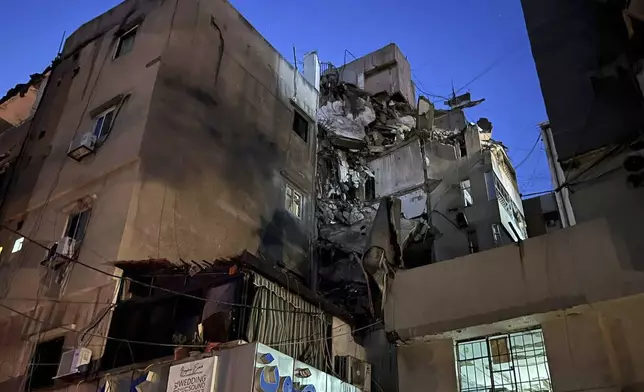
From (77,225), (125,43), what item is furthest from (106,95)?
(77,225)

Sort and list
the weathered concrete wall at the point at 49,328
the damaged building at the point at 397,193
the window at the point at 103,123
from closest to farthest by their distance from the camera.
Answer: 1. the weathered concrete wall at the point at 49,328
2. the window at the point at 103,123
3. the damaged building at the point at 397,193

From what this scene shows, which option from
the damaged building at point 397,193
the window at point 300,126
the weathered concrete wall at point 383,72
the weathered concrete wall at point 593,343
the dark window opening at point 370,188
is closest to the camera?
the weathered concrete wall at point 593,343

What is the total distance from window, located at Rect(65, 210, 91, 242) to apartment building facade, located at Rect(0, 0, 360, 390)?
0.14 feet

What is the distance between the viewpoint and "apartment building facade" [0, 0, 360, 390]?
13.8m

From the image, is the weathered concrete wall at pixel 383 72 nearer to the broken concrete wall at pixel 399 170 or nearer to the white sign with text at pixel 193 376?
the broken concrete wall at pixel 399 170

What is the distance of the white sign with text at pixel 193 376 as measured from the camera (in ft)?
33.0

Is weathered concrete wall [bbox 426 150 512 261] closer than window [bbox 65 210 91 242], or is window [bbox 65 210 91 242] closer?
window [bbox 65 210 91 242]

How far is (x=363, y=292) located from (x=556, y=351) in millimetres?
8638

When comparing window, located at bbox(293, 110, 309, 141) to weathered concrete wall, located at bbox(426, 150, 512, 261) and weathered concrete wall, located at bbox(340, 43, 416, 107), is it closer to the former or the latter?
weathered concrete wall, located at bbox(426, 150, 512, 261)

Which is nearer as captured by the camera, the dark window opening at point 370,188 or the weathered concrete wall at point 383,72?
the dark window opening at point 370,188

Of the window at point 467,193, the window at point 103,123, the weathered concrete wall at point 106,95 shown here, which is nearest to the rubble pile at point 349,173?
the window at point 467,193

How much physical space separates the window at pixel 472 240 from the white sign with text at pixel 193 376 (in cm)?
1238

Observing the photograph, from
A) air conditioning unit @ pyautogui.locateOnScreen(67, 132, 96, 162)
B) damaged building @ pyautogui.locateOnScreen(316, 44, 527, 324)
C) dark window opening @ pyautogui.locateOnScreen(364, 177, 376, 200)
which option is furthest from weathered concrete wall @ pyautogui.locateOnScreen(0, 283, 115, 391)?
dark window opening @ pyautogui.locateOnScreen(364, 177, 376, 200)

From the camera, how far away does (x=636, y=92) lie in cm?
1135
